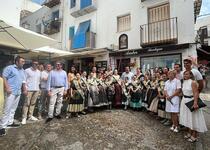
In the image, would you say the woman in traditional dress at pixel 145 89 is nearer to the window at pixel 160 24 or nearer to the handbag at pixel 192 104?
the handbag at pixel 192 104

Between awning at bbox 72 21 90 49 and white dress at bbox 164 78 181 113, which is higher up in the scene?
awning at bbox 72 21 90 49

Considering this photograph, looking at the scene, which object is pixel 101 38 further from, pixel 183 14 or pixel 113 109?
pixel 113 109

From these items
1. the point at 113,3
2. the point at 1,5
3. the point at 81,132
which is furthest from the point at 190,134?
the point at 113,3

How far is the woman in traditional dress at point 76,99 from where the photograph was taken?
217 inches

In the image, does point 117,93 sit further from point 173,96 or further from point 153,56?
point 153,56

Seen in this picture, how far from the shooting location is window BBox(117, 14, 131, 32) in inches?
461

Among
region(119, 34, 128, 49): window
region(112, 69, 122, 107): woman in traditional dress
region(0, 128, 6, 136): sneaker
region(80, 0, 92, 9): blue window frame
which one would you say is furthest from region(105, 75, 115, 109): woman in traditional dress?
region(80, 0, 92, 9): blue window frame

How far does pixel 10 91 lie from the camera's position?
13.7ft

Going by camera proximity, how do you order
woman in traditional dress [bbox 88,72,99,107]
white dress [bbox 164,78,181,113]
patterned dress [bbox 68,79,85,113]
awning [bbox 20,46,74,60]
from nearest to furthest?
white dress [bbox 164,78,181,113] < patterned dress [bbox 68,79,85,113] < woman in traditional dress [bbox 88,72,99,107] < awning [bbox 20,46,74,60]

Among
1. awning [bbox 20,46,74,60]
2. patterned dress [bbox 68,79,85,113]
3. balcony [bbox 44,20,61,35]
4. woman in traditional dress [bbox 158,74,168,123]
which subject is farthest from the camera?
balcony [bbox 44,20,61,35]

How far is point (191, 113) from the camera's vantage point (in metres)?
3.90

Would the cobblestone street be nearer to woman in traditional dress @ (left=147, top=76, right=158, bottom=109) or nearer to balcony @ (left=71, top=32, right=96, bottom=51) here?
woman in traditional dress @ (left=147, top=76, right=158, bottom=109)

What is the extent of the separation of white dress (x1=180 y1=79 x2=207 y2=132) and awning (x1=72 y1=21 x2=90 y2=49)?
33.4 feet

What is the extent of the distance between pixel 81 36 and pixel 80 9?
2.40m
